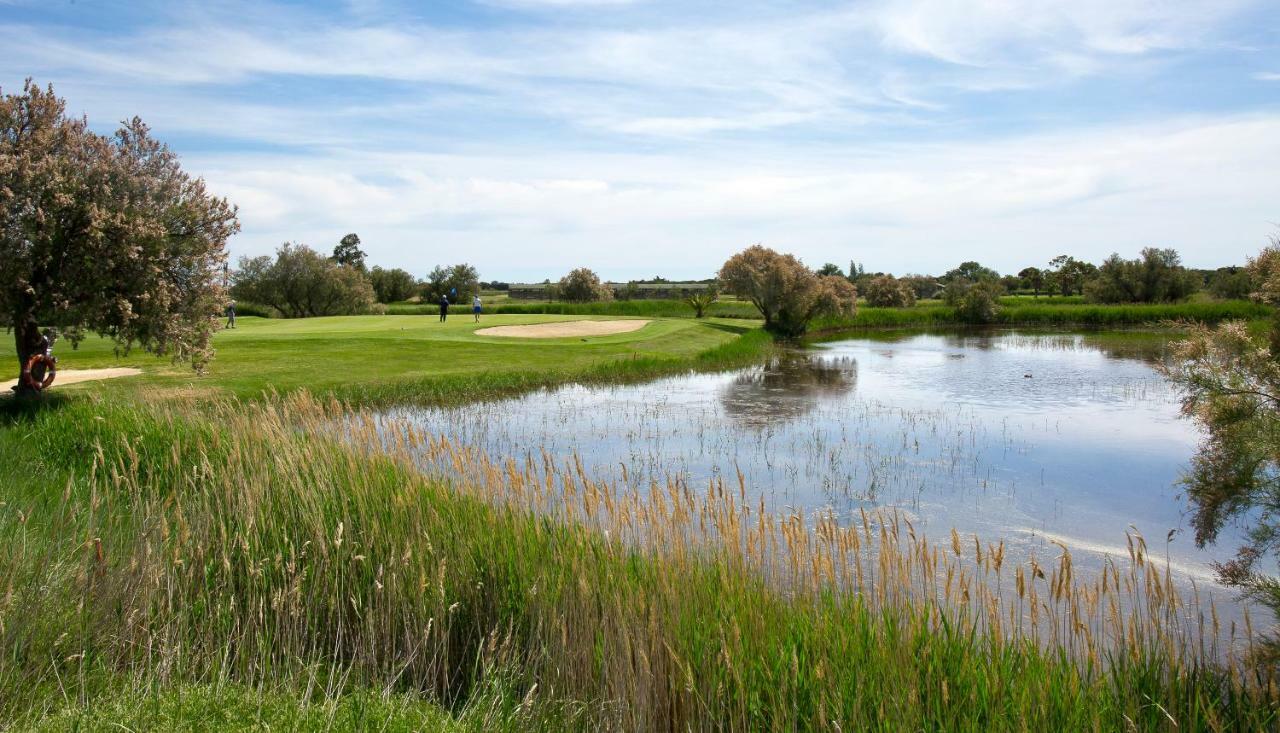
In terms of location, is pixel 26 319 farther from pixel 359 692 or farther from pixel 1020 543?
pixel 1020 543

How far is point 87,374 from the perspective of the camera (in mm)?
22375

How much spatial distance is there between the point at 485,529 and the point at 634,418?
42.0 ft

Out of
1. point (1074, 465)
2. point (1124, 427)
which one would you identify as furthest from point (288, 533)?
point (1124, 427)

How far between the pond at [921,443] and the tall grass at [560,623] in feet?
4.29

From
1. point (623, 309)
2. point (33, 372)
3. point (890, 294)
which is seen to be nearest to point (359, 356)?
point (33, 372)

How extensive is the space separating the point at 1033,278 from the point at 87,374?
383 feet

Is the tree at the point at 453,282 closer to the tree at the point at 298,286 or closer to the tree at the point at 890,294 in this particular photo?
the tree at the point at 298,286

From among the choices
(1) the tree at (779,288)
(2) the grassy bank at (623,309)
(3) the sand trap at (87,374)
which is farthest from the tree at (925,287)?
(3) the sand trap at (87,374)

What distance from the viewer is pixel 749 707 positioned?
192 inches

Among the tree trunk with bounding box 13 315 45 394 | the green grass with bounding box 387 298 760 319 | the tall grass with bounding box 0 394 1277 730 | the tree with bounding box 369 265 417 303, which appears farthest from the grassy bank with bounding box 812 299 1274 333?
the tall grass with bounding box 0 394 1277 730

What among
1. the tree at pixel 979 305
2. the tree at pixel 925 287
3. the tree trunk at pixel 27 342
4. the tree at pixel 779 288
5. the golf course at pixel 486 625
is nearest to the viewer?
the golf course at pixel 486 625

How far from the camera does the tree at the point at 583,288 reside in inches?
2911

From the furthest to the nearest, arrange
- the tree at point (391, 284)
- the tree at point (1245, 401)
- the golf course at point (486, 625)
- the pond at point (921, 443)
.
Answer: the tree at point (391, 284) < the pond at point (921, 443) < the tree at point (1245, 401) < the golf course at point (486, 625)

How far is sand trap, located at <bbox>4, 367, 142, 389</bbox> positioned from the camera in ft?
69.1
